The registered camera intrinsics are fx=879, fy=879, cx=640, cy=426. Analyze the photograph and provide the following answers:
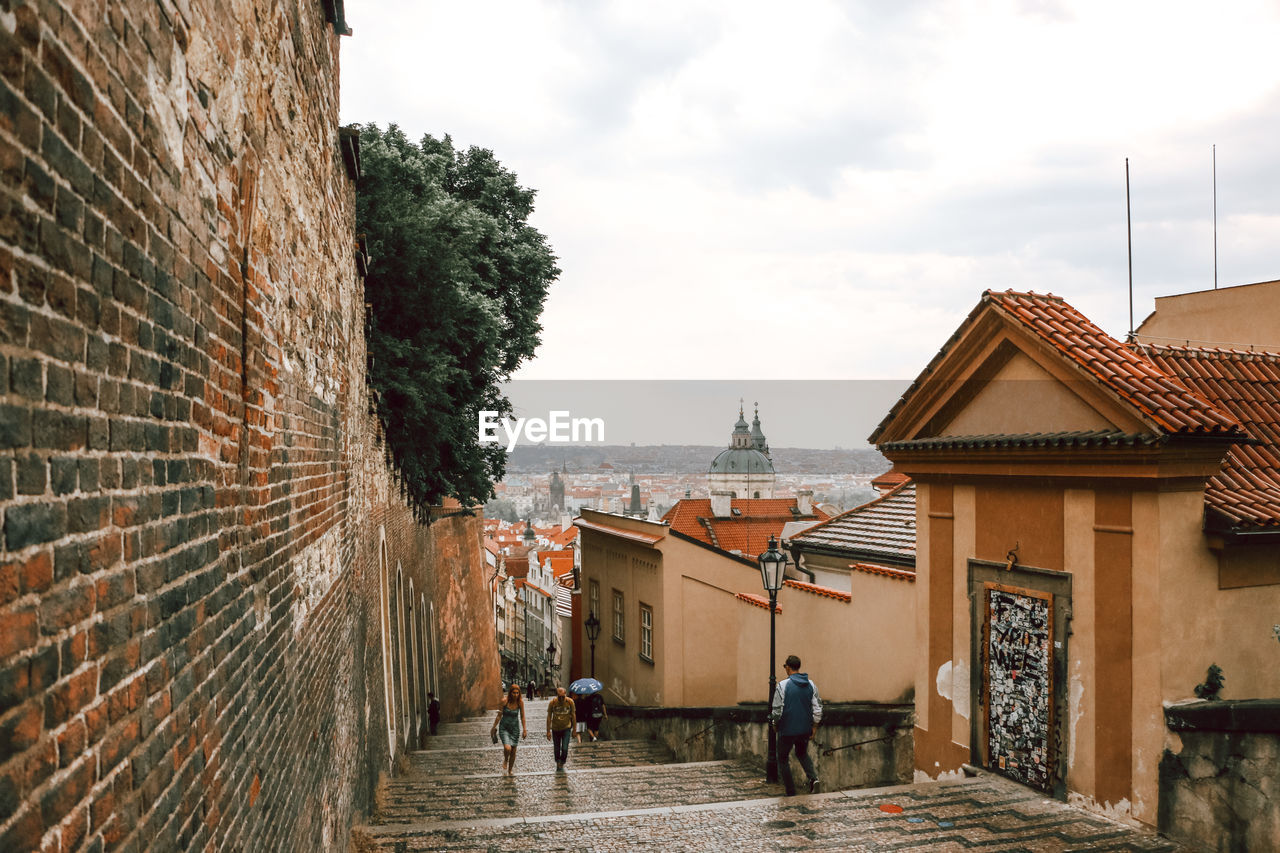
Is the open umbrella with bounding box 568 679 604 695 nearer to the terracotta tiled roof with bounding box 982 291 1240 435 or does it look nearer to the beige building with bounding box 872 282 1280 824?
the beige building with bounding box 872 282 1280 824

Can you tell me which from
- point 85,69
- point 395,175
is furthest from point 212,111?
point 395,175

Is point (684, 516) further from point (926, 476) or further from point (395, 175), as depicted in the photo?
Answer: point (926, 476)

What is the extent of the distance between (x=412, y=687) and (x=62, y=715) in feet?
48.3

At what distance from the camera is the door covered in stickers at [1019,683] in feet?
28.0

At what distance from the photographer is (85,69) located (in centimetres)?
193

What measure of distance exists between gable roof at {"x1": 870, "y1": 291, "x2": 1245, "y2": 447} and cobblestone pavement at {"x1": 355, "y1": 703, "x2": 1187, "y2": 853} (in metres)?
3.46

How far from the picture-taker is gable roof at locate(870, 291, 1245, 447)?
7426mm

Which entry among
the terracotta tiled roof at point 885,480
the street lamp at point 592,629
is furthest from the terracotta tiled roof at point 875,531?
the terracotta tiled roof at point 885,480

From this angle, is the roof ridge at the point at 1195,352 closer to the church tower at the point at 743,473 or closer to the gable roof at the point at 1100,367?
the gable roof at the point at 1100,367

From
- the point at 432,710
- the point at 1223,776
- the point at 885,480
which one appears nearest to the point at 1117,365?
the point at 1223,776

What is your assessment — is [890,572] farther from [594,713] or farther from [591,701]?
[591,701]

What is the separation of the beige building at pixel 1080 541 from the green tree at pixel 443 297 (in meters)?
7.06

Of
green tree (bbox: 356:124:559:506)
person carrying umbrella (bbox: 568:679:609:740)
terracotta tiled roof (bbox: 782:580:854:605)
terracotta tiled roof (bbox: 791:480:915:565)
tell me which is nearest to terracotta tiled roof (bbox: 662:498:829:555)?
green tree (bbox: 356:124:559:506)

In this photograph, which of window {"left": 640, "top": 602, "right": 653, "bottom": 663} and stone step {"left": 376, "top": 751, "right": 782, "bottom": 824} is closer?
stone step {"left": 376, "top": 751, "right": 782, "bottom": 824}
